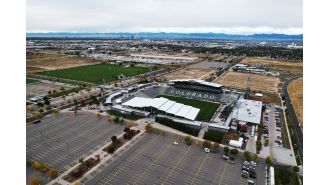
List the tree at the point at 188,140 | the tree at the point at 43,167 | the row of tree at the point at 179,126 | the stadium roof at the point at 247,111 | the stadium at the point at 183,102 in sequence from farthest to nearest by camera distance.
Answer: the stadium at the point at 183,102 → the stadium roof at the point at 247,111 → the row of tree at the point at 179,126 → the tree at the point at 188,140 → the tree at the point at 43,167

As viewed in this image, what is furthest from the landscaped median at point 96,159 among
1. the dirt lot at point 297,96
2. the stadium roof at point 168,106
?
the dirt lot at point 297,96

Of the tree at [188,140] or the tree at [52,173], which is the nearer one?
the tree at [52,173]

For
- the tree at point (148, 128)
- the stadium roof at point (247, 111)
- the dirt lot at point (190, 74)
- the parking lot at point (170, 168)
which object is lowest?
the parking lot at point (170, 168)

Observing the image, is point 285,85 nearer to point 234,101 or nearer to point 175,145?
point 234,101

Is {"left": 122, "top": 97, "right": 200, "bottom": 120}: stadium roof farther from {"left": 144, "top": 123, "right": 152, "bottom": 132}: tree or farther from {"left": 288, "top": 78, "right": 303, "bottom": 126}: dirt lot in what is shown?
{"left": 288, "top": 78, "right": 303, "bottom": 126}: dirt lot

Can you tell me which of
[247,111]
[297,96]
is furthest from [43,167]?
[297,96]

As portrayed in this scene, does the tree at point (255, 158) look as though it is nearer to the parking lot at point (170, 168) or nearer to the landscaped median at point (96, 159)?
the parking lot at point (170, 168)
